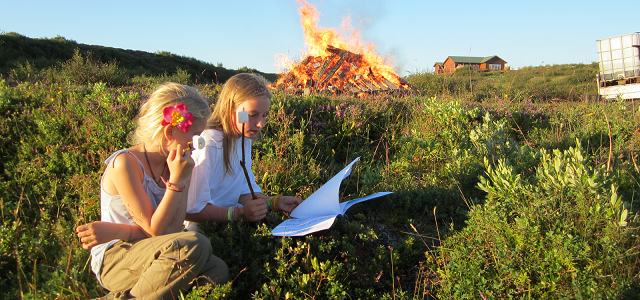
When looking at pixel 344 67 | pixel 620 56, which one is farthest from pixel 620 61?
pixel 344 67

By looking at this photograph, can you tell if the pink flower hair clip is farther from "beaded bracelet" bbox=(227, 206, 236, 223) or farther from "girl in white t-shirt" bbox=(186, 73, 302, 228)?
"beaded bracelet" bbox=(227, 206, 236, 223)

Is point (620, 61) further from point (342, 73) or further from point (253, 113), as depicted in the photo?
point (253, 113)

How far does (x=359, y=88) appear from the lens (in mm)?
9438

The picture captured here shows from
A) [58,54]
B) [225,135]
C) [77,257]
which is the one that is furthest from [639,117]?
[58,54]

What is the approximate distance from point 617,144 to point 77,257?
5.96 metres

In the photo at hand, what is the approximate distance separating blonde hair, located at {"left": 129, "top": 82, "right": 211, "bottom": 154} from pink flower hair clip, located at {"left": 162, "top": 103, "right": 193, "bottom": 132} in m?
0.10

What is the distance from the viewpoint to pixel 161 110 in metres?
2.07

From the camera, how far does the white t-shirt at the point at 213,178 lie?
91.5 inches

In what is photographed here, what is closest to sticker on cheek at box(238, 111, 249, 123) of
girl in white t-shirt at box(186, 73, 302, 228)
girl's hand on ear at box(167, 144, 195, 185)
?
girl in white t-shirt at box(186, 73, 302, 228)

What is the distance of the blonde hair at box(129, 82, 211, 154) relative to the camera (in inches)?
81.6

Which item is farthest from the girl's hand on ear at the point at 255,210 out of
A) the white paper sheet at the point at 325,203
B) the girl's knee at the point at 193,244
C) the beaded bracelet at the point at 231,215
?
the girl's knee at the point at 193,244

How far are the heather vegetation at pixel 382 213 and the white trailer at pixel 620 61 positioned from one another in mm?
9457

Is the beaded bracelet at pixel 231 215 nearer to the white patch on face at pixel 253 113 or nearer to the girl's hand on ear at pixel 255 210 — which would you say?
the girl's hand on ear at pixel 255 210

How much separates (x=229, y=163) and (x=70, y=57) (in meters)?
23.1
